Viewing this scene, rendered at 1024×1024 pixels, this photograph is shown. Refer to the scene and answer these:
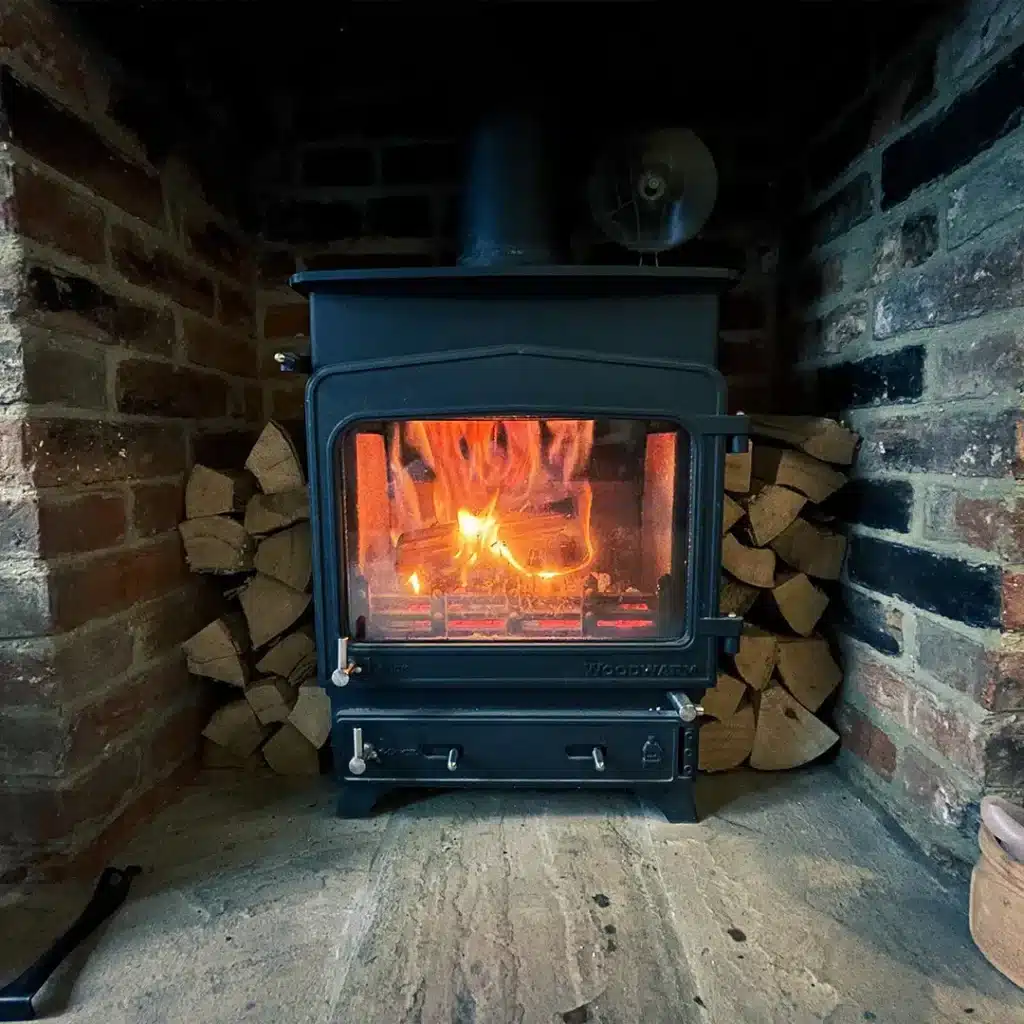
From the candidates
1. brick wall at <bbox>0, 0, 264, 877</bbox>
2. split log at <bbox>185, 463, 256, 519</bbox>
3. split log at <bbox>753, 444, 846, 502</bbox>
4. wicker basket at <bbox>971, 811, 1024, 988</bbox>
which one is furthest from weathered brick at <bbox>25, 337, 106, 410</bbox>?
wicker basket at <bbox>971, 811, 1024, 988</bbox>

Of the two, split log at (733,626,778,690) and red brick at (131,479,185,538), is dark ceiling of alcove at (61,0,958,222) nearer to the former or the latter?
red brick at (131,479,185,538)

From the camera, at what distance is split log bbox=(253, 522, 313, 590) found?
1253 millimetres

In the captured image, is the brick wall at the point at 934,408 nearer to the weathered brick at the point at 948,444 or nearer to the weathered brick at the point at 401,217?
the weathered brick at the point at 948,444

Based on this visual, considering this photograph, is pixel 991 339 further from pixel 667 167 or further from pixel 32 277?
pixel 32 277

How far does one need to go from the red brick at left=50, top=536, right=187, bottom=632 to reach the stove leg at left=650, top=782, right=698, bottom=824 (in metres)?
0.90

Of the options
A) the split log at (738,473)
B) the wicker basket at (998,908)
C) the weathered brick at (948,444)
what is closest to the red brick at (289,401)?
the split log at (738,473)

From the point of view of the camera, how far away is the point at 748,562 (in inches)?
49.2

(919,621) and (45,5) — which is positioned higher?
(45,5)

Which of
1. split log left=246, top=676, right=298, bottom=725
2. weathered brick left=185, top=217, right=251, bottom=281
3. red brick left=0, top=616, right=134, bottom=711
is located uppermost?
weathered brick left=185, top=217, right=251, bottom=281

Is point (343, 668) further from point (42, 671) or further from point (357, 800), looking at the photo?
point (42, 671)

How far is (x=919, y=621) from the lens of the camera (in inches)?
41.6

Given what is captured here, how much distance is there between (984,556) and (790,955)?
56 centimetres

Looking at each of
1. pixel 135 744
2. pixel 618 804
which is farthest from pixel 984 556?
pixel 135 744

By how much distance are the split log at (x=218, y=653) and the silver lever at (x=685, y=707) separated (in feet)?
2.48
